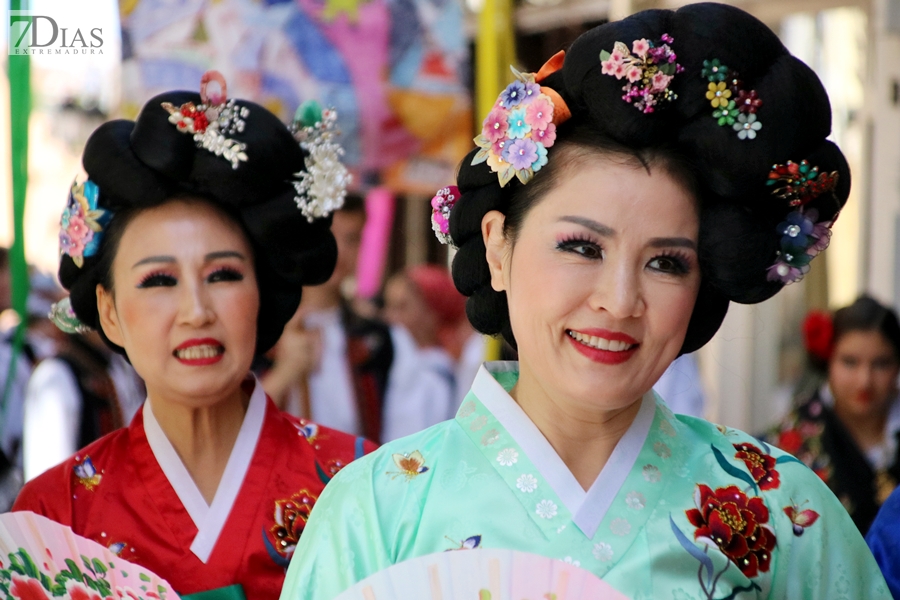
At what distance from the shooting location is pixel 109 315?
2660mm

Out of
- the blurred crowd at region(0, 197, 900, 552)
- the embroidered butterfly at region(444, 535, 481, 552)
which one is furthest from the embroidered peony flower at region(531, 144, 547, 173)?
the blurred crowd at region(0, 197, 900, 552)

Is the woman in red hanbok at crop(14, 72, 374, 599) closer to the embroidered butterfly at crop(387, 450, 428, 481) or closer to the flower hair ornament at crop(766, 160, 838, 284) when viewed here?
the embroidered butterfly at crop(387, 450, 428, 481)

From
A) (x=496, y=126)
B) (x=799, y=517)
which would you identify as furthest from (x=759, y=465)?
(x=496, y=126)

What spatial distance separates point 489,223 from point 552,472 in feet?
1.62

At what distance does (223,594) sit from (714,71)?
1542 millimetres

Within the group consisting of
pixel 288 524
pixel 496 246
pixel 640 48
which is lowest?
pixel 288 524

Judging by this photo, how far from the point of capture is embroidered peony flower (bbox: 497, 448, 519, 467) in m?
2.00

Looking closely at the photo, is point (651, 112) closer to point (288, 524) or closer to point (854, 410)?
point (288, 524)

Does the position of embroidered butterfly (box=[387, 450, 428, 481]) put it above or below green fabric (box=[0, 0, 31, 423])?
below

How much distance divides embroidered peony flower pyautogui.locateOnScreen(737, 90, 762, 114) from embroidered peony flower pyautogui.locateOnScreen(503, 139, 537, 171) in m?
0.37

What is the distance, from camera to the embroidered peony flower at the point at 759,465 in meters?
2.04

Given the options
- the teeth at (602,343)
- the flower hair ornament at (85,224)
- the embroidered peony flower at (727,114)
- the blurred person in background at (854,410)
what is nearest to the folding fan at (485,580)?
the teeth at (602,343)

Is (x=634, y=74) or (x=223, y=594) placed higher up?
(x=634, y=74)

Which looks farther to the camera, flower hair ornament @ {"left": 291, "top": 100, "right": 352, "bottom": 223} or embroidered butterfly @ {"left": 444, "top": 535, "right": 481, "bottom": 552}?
flower hair ornament @ {"left": 291, "top": 100, "right": 352, "bottom": 223}
